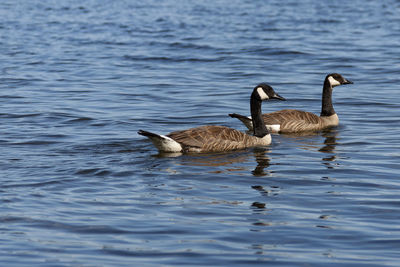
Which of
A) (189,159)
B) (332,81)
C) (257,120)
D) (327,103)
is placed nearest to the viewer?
(189,159)

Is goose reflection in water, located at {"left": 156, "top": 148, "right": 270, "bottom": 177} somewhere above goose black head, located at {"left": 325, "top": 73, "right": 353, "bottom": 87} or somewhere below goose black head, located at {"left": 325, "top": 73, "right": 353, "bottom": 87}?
below

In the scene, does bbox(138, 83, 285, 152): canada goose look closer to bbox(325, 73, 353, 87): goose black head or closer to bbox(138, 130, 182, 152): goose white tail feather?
bbox(138, 130, 182, 152): goose white tail feather

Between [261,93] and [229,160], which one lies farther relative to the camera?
[261,93]

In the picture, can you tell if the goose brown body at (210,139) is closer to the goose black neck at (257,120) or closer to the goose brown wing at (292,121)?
the goose black neck at (257,120)

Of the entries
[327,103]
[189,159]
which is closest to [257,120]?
[189,159]

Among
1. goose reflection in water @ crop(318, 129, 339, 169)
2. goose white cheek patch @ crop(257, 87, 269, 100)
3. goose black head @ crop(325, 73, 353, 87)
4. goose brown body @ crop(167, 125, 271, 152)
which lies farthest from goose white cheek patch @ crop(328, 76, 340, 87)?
goose brown body @ crop(167, 125, 271, 152)

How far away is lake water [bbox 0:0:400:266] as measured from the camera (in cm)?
886

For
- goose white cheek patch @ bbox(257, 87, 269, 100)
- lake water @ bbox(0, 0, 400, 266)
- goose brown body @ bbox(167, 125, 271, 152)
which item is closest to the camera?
lake water @ bbox(0, 0, 400, 266)

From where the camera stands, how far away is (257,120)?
1549cm

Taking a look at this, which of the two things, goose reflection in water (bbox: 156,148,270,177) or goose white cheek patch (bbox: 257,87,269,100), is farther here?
goose white cheek patch (bbox: 257,87,269,100)

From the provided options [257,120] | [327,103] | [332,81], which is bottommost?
[327,103]

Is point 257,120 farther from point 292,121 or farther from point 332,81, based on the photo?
point 332,81

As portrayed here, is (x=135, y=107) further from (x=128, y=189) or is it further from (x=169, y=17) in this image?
(x=169, y=17)

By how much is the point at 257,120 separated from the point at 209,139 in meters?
1.85
